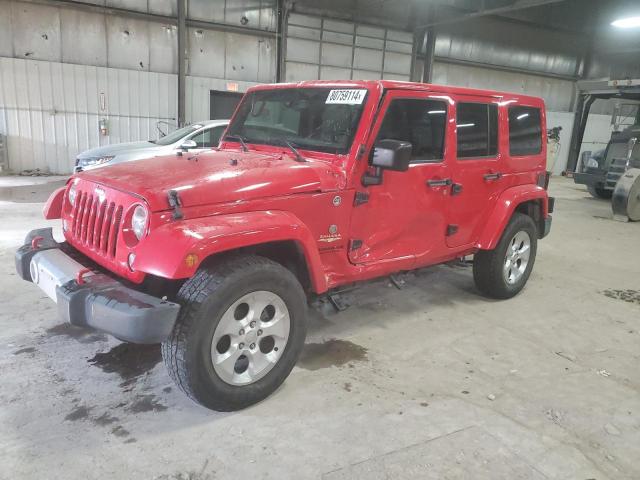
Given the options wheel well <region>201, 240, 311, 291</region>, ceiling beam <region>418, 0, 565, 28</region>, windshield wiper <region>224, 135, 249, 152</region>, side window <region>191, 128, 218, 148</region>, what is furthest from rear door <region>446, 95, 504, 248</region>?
ceiling beam <region>418, 0, 565, 28</region>

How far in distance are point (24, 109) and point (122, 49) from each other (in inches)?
103

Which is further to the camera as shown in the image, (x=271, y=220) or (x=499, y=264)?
(x=499, y=264)

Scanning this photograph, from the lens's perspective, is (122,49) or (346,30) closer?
(122,49)

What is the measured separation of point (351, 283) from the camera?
11.0ft

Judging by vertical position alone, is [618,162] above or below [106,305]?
above

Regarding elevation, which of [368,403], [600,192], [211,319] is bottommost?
[368,403]

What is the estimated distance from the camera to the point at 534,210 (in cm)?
463

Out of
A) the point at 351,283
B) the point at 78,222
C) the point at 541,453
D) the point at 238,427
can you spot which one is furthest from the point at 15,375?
the point at 541,453

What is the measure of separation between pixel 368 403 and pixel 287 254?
3.11 feet

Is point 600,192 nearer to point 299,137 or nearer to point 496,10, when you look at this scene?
point 496,10

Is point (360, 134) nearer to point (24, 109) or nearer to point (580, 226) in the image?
point (580, 226)

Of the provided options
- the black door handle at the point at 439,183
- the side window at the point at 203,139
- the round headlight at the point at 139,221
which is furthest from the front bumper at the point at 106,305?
the side window at the point at 203,139

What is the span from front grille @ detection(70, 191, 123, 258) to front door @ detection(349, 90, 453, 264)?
1367mm

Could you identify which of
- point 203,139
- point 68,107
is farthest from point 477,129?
point 68,107
